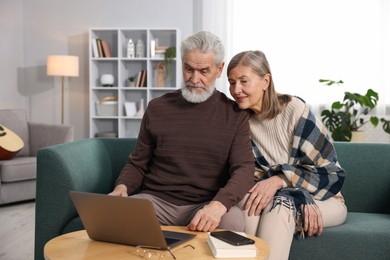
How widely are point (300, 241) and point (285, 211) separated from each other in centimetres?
20

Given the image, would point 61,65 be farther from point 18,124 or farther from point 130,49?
point 18,124

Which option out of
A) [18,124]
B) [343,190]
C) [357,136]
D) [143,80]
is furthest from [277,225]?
[143,80]

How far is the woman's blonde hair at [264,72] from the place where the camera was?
2.40m

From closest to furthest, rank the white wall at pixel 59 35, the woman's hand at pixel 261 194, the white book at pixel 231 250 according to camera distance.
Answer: the white book at pixel 231 250 < the woman's hand at pixel 261 194 < the white wall at pixel 59 35

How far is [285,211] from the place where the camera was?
220cm

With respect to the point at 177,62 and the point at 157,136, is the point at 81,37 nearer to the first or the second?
the point at 177,62

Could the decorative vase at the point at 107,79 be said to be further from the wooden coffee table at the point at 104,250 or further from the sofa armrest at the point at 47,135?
the wooden coffee table at the point at 104,250

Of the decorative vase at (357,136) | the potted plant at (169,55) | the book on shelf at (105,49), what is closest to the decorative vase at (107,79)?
the book on shelf at (105,49)

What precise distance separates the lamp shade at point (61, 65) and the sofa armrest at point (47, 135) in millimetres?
974

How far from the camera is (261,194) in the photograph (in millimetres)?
2270

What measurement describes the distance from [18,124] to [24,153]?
0.30 meters

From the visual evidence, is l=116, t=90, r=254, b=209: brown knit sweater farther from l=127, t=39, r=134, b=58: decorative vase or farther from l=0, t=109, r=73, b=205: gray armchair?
l=127, t=39, r=134, b=58: decorative vase

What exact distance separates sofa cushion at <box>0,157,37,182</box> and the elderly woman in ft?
9.45

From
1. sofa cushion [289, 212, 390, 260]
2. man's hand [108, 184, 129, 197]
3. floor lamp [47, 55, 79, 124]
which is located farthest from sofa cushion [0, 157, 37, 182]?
sofa cushion [289, 212, 390, 260]
